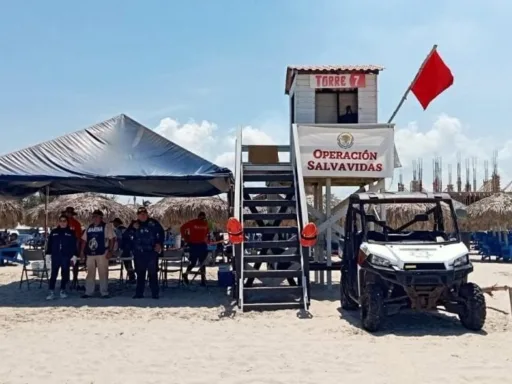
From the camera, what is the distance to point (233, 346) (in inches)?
282

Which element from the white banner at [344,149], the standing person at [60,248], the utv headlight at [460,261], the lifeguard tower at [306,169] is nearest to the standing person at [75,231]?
the standing person at [60,248]

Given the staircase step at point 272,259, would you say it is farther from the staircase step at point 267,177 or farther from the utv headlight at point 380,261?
the utv headlight at point 380,261

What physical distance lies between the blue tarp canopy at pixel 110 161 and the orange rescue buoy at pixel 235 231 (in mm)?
1499

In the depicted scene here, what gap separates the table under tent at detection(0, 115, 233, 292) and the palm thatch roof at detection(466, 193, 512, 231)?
1460 cm

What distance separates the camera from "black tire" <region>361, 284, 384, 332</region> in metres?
7.82

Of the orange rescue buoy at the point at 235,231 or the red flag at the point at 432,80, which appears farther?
the red flag at the point at 432,80

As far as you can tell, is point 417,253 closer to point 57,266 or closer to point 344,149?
point 344,149

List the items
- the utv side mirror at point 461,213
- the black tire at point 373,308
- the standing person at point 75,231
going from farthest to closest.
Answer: the standing person at point 75,231
the utv side mirror at point 461,213
the black tire at point 373,308

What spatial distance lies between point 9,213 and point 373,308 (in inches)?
773

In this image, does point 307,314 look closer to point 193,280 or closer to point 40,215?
point 193,280

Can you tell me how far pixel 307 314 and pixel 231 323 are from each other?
4.09 ft

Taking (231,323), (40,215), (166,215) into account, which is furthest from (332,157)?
(40,215)

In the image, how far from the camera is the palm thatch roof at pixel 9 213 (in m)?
23.8

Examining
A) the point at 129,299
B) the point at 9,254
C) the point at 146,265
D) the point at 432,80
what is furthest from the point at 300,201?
the point at 9,254
